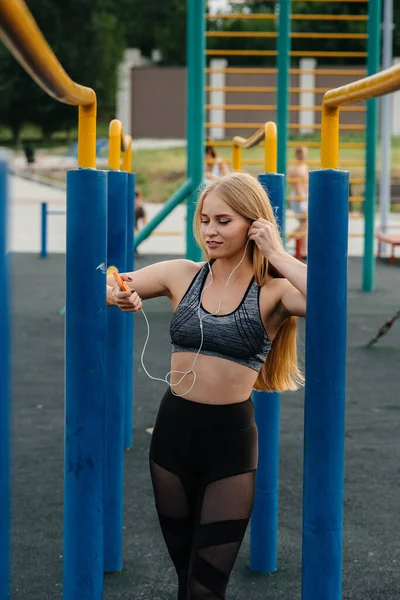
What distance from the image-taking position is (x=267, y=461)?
3486 mm

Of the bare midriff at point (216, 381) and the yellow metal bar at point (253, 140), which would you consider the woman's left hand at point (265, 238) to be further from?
the yellow metal bar at point (253, 140)

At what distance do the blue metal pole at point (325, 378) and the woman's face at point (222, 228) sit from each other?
0.30 m

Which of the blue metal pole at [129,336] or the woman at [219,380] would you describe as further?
the blue metal pole at [129,336]

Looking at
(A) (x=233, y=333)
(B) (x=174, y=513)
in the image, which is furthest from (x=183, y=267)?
(B) (x=174, y=513)

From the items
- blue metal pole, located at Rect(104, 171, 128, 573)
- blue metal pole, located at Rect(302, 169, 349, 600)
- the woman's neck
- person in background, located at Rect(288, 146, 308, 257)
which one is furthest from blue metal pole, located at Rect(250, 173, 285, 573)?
person in background, located at Rect(288, 146, 308, 257)

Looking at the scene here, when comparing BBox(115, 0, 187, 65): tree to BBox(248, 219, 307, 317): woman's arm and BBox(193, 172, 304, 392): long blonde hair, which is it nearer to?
BBox(193, 172, 304, 392): long blonde hair

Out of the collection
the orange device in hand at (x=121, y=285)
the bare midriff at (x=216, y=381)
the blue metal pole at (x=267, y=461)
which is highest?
the orange device in hand at (x=121, y=285)

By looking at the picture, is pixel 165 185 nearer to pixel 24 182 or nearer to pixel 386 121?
pixel 24 182

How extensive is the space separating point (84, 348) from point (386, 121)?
1174 centimetres

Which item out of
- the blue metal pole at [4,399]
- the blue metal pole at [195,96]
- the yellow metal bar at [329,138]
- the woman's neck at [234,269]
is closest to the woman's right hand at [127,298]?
the woman's neck at [234,269]

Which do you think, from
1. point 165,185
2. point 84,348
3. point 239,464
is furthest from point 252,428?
point 165,185

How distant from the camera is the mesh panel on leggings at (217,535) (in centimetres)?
249

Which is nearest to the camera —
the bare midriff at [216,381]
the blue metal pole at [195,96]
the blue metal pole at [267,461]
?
the bare midriff at [216,381]

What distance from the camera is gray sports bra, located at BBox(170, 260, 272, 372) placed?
253 cm
